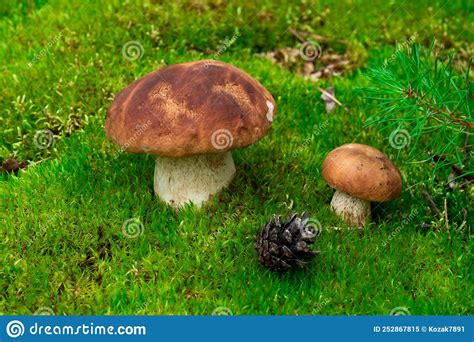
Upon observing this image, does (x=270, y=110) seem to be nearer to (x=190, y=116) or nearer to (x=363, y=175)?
(x=190, y=116)

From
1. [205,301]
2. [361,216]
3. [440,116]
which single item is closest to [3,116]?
[205,301]

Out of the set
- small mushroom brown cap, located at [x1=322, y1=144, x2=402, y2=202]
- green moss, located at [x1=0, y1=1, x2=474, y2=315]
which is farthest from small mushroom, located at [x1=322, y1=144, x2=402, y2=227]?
green moss, located at [x1=0, y1=1, x2=474, y2=315]

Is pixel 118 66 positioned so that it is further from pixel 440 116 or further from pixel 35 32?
pixel 440 116

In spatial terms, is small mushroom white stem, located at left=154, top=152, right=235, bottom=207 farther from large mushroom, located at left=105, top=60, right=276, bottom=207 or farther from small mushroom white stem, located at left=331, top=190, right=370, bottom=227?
small mushroom white stem, located at left=331, top=190, right=370, bottom=227

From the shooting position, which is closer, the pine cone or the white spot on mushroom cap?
the pine cone

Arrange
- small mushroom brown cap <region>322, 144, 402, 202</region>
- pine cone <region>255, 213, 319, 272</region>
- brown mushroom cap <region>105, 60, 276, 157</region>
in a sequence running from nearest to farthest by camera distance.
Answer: pine cone <region>255, 213, 319, 272</region>
brown mushroom cap <region>105, 60, 276, 157</region>
small mushroom brown cap <region>322, 144, 402, 202</region>

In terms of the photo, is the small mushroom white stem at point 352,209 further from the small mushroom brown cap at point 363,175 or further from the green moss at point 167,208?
the small mushroom brown cap at point 363,175

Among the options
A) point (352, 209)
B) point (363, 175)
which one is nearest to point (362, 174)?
point (363, 175)
